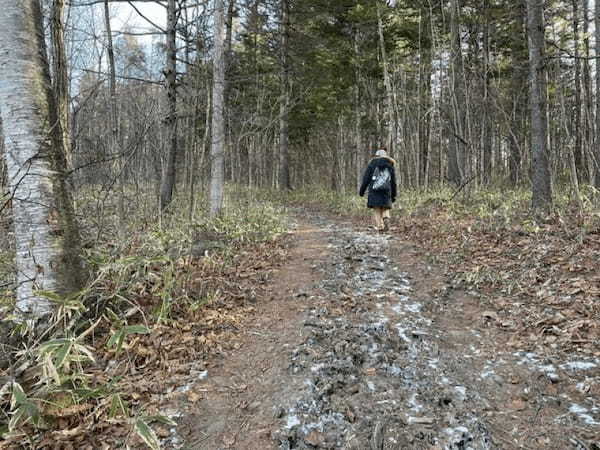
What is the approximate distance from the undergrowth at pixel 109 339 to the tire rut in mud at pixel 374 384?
1005mm

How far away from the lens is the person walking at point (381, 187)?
337 inches

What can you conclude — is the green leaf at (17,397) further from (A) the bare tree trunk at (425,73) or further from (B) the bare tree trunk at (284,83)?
(B) the bare tree trunk at (284,83)

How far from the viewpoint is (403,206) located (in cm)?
1062

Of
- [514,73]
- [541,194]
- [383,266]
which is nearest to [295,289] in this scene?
[383,266]

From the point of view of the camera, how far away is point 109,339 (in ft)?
10.1

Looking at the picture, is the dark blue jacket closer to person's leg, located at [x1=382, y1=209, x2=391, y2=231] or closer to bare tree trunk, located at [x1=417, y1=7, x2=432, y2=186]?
person's leg, located at [x1=382, y1=209, x2=391, y2=231]

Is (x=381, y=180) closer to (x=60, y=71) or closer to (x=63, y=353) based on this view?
(x=60, y=71)

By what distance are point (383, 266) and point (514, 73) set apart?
1410cm

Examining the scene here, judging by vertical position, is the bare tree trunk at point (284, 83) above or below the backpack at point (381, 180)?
above

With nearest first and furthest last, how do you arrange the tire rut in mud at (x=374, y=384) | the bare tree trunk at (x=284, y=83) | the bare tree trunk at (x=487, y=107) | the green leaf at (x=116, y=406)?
the tire rut in mud at (x=374, y=384), the green leaf at (x=116, y=406), the bare tree trunk at (x=487, y=107), the bare tree trunk at (x=284, y=83)

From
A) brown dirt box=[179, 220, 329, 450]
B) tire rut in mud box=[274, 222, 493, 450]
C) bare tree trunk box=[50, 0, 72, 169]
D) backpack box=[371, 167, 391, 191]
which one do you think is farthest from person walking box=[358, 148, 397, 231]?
bare tree trunk box=[50, 0, 72, 169]

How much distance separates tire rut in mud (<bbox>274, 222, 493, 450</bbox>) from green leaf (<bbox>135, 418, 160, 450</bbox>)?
2.55 ft

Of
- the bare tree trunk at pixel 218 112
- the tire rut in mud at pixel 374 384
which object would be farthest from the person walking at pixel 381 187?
the tire rut in mud at pixel 374 384

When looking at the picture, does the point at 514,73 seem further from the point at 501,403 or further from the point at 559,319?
the point at 501,403
